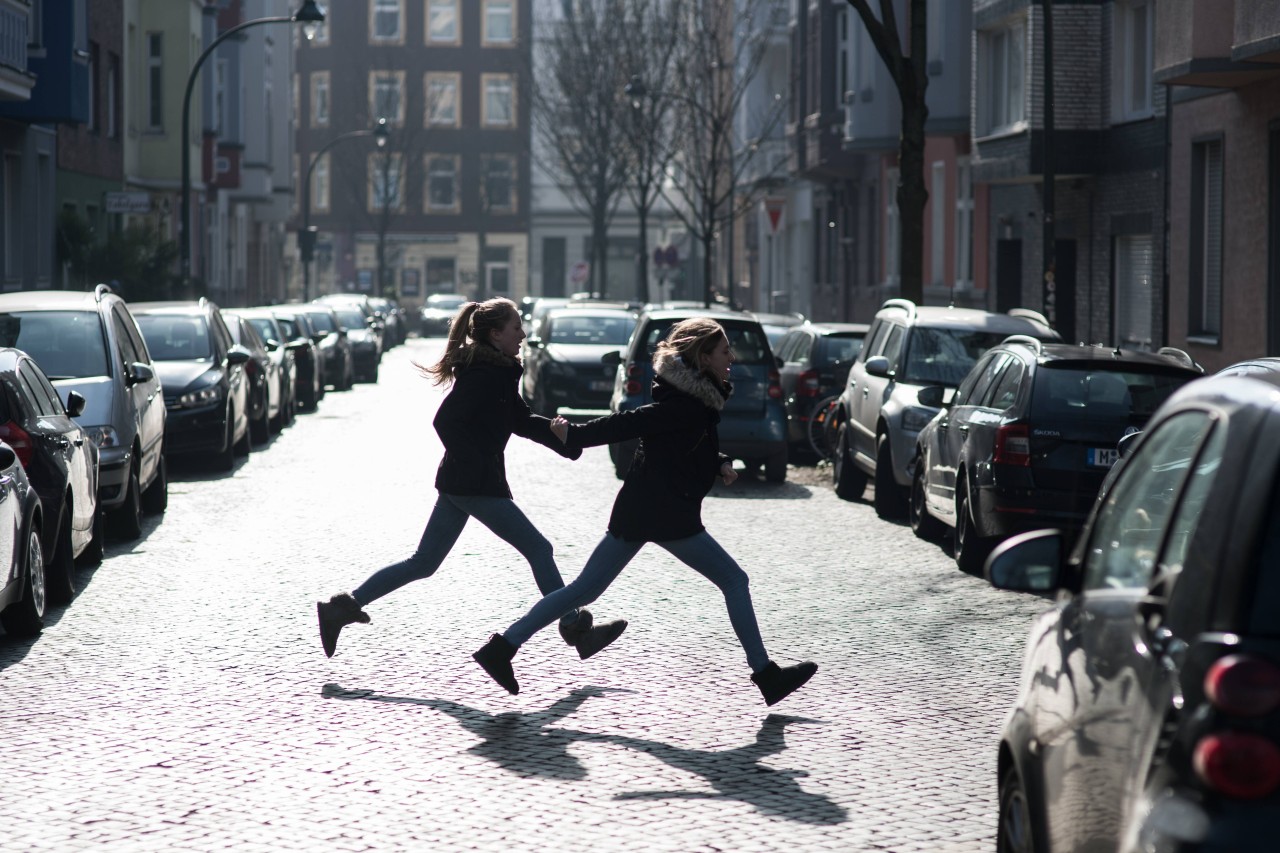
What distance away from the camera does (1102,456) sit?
41.8 feet

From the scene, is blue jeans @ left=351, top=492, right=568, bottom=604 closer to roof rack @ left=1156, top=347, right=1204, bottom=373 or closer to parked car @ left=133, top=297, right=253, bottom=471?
roof rack @ left=1156, top=347, right=1204, bottom=373

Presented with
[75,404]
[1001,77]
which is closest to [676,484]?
[75,404]

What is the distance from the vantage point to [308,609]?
11.4m

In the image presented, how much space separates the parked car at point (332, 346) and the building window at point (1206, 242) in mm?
16456

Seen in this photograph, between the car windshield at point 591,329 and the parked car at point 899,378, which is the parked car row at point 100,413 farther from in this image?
the parked car at point 899,378

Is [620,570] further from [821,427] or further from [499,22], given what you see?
[499,22]

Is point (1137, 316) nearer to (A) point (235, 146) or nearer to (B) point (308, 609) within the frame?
(B) point (308, 609)

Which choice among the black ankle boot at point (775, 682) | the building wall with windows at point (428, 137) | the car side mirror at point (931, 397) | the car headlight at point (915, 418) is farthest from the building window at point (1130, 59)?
the building wall with windows at point (428, 137)

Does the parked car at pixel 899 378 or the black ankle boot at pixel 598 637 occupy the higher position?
the parked car at pixel 899 378

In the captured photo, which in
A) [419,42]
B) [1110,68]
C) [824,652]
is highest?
[419,42]

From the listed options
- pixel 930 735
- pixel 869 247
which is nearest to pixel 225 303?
pixel 869 247

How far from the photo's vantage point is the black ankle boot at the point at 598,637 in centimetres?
930

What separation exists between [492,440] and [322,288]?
87.2 m

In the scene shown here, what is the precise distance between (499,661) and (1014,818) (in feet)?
12.7
